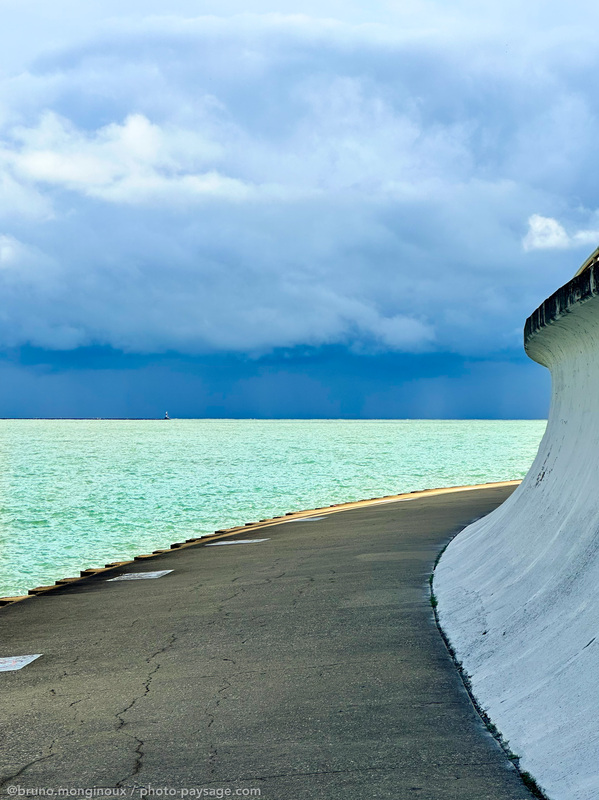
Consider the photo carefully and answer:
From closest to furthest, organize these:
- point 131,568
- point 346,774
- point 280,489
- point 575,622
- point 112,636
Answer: point 346,774 < point 575,622 < point 112,636 < point 131,568 < point 280,489

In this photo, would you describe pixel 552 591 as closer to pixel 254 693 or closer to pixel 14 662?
pixel 254 693

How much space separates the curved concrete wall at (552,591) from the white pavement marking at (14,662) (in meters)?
4.40

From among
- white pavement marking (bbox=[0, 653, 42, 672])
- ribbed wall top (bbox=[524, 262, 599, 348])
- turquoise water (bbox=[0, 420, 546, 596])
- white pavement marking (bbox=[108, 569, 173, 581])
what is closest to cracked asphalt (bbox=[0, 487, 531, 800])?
white pavement marking (bbox=[0, 653, 42, 672])

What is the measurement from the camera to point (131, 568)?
17.3 m

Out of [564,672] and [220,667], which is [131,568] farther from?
[564,672]

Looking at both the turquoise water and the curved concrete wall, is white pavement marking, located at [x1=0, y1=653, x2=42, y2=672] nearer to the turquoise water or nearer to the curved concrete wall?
the curved concrete wall

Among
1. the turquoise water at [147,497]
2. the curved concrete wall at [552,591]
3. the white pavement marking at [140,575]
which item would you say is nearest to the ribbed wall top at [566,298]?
the curved concrete wall at [552,591]

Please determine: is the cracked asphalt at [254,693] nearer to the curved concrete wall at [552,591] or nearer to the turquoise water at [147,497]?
the curved concrete wall at [552,591]

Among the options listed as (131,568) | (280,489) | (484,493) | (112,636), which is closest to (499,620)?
(112,636)

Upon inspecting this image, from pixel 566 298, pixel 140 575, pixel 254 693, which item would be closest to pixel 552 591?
pixel 566 298

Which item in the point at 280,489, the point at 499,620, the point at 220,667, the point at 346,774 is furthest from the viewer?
the point at 280,489

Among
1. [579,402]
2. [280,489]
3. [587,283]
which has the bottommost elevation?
[280,489]

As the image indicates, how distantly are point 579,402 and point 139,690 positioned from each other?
481 centimetres

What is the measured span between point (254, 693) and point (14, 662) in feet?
10.7
